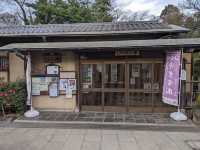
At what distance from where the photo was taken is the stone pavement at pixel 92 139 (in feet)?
17.9

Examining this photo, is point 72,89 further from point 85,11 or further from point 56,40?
point 85,11

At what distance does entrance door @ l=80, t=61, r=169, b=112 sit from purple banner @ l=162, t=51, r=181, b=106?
0.51 metres

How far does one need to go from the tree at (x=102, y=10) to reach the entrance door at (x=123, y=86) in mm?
15480

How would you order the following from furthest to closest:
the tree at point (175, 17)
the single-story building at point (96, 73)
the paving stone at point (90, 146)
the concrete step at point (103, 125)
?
the tree at point (175, 17) < the single-story building at point (96, 73) < the concrete step at point (103, 125) < the paving stone at point (90, 146)

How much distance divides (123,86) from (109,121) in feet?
5.92

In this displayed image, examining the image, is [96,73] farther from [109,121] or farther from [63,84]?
[109,121]

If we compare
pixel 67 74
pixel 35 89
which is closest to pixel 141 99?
pixel 67 74

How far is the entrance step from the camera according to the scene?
23.3ft

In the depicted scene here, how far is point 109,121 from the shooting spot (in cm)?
761

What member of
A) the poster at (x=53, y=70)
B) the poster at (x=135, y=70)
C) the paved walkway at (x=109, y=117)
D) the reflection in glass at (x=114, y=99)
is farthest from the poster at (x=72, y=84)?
the poster at (x=135, y=70)

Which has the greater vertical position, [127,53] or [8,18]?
[8,18]

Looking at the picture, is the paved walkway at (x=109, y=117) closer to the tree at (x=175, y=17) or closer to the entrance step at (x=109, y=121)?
the entrance step at (x=109, y=121)

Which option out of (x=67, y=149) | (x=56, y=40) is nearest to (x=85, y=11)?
(x=56, y=40)

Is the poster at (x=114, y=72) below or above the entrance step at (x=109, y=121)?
above
